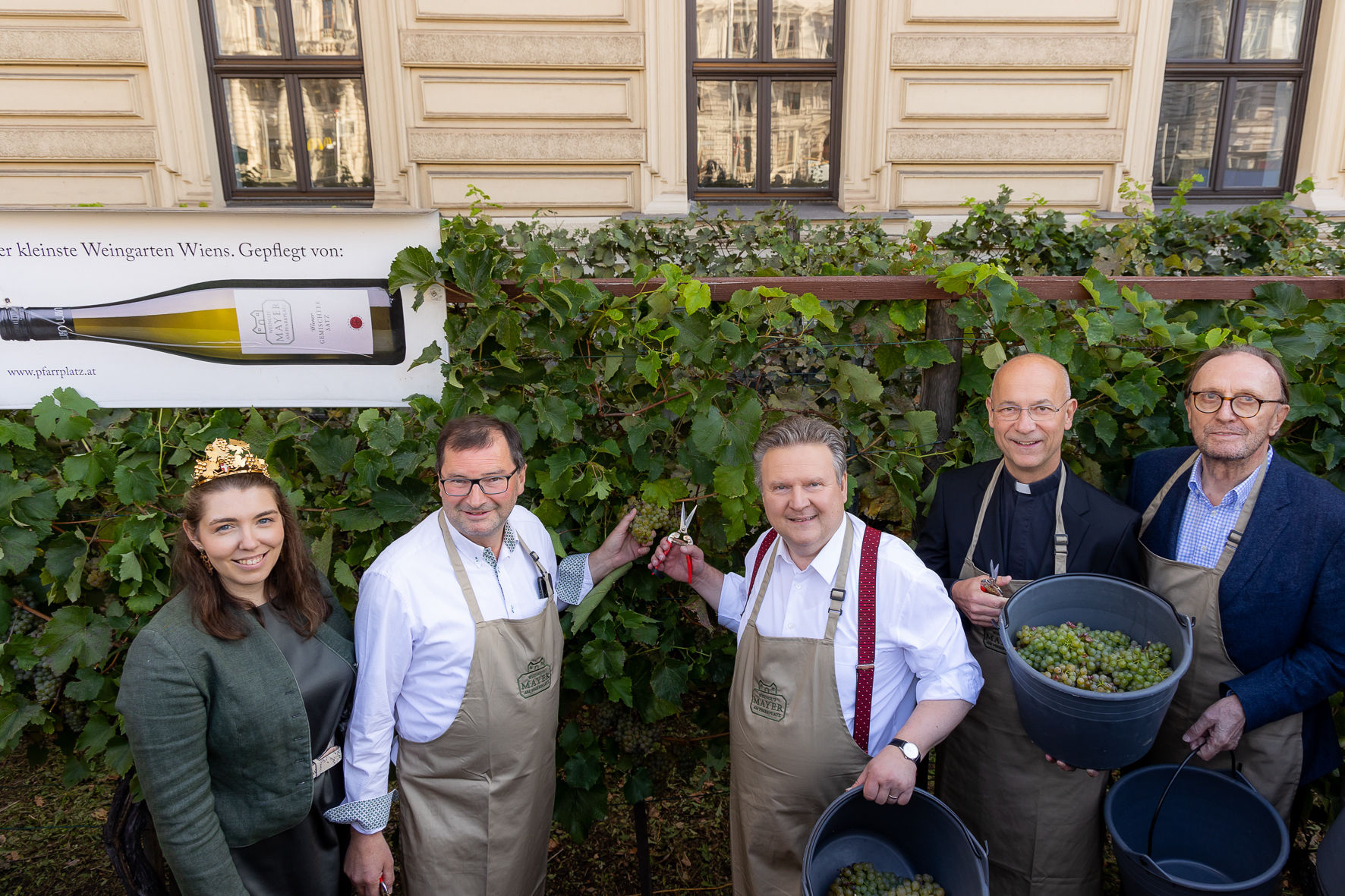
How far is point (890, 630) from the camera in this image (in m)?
1.98

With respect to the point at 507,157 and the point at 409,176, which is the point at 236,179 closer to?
the point at 409,176

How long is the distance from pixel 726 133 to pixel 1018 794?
5.85m

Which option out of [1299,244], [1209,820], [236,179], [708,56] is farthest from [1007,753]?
[236,179]

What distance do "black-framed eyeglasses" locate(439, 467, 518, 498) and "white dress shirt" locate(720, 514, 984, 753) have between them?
0.79m

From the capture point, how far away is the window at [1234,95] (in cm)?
671

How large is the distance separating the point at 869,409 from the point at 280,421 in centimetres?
194

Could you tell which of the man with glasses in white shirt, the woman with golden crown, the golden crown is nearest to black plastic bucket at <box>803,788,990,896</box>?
the man with glasses in white shirt

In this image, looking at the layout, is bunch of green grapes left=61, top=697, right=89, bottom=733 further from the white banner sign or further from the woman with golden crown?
the woman with golden crown

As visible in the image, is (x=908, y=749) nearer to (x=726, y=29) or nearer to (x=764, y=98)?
(x=764, y=98)

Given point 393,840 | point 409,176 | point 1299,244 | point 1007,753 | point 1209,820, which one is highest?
point 409,176

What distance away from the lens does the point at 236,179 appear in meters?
6.79

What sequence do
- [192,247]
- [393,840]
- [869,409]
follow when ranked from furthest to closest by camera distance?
[393,840], [869,409], [192,247]

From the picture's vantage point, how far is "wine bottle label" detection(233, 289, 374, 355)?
8.13 ft

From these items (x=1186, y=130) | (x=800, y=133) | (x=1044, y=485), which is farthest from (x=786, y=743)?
(x=1186, y=130)
